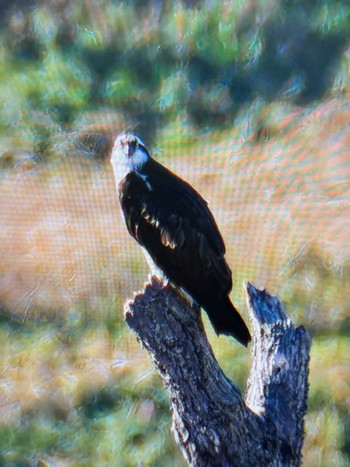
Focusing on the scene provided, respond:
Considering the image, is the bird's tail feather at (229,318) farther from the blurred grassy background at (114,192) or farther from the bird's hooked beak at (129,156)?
the blurred grassy background at (114,192)

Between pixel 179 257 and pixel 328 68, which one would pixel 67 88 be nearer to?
pixel 328 68

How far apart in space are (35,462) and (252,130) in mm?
1395

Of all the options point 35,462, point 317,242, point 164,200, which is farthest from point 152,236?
point 35,462

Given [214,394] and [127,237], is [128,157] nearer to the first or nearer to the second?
[127,237]

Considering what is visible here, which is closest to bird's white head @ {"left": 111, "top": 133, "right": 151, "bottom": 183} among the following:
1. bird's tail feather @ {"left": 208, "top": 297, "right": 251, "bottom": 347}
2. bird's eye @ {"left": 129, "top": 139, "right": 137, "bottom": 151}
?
bird's eye @ {"left": 129, "top": 139, "right": 137, "bottom": 151}

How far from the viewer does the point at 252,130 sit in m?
2.68

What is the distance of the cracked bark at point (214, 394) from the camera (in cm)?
156

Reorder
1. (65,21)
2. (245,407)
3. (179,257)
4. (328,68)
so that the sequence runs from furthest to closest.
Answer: (65,21) → (328,68) → (179,257) → (245,407)

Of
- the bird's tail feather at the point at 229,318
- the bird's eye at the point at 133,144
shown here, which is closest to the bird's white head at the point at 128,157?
the bird's eye at the point at 133,144

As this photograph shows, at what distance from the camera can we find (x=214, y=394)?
1.56 metres

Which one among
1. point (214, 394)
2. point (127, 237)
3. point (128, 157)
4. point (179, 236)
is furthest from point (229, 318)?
point (127, 237)

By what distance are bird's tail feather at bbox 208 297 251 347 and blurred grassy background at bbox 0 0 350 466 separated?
673mm

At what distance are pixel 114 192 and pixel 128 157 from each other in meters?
0.59

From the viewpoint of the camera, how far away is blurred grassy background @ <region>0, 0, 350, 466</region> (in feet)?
8.48
